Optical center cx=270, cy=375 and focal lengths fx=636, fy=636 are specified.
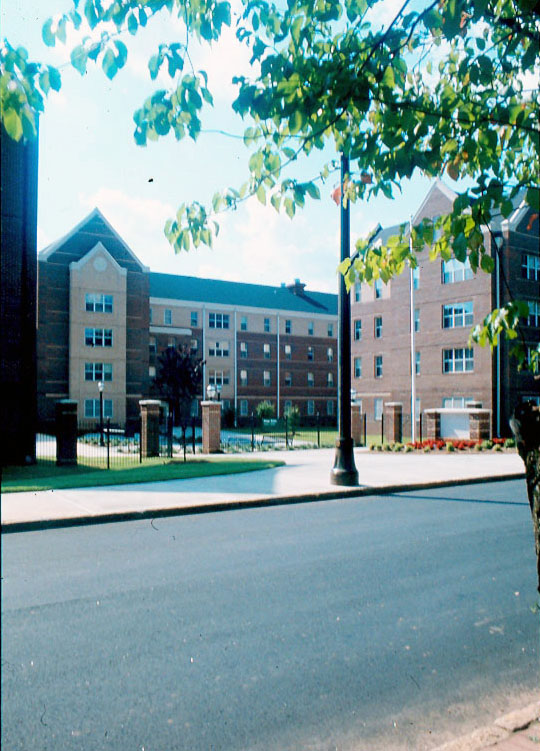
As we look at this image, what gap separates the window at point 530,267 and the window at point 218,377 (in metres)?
31.8

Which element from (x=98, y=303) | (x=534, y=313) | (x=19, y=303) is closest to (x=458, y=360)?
(x=534, y=313)

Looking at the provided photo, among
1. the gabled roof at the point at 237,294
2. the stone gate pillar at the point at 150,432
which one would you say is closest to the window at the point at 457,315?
the stone gate pillar at the point at 150,432

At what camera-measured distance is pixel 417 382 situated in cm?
4056

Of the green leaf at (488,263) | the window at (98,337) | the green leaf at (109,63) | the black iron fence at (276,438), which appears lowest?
the black iron fence at (276,438)

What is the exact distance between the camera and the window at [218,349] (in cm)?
6094

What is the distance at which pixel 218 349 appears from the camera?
6144cm

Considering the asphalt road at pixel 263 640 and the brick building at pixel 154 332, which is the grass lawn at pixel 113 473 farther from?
the brick building at pixel 154 332

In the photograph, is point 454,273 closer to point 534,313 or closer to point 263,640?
point 534,313

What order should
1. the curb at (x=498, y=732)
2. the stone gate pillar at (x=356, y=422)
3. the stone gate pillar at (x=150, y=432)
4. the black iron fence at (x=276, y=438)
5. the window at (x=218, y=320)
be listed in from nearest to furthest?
1. the curb at (x=498, y=732)
2. the stone gate pillar at (x=150, y=432)
3. the black iron fence at (x=276, y=438)
4. the stone gate pillar at (x=356, y=422)
5. the window at (x=218, y=320)

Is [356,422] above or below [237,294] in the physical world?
below

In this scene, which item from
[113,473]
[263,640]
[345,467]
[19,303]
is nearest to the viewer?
[263,640]

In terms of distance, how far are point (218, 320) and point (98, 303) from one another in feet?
56.7

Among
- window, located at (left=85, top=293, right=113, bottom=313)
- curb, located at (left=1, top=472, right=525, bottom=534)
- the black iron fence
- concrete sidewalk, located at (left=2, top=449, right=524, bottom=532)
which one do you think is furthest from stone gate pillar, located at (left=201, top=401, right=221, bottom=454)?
window, located at (left=85, top=293, right=113, bottom=313)

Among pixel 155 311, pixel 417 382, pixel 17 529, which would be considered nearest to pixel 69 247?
pixel 155 311
